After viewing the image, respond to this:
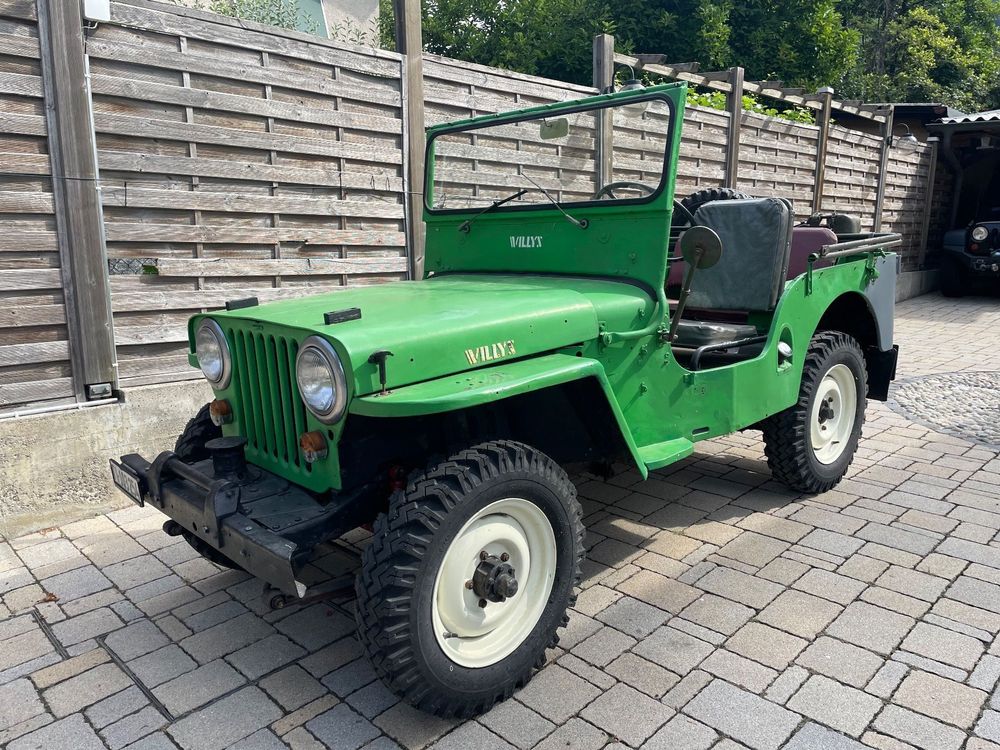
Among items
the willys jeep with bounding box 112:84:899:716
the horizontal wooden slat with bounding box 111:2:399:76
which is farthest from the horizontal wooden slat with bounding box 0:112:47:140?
the willys jeep with bounding box 112:84:899:716

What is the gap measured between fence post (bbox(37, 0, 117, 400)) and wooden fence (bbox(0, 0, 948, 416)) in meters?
0.01

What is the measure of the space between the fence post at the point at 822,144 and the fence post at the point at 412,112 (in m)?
6.05

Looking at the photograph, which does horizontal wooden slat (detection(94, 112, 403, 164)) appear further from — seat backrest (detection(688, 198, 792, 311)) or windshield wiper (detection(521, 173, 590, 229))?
seat backrest (detection(688, 198, 792, 311))

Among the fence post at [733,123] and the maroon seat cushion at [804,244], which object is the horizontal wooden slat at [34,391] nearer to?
the maroon seat cushion at [804,244]

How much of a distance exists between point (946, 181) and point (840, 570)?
39.7ft

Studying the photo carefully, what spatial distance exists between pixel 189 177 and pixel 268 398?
2.15m

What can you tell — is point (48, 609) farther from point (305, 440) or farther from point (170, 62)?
point (170, 62)

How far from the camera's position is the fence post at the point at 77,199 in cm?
373

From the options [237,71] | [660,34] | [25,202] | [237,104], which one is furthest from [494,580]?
[660,34]

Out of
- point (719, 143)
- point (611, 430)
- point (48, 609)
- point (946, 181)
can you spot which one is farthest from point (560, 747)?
point (946, 181)

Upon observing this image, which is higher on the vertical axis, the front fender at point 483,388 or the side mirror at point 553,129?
the side mirror at point 553,129

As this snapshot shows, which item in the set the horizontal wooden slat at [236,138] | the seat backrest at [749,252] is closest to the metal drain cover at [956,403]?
the seat backrest at [749,252]

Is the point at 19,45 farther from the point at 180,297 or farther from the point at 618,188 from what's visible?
the point at 618,188

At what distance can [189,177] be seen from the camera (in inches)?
166
